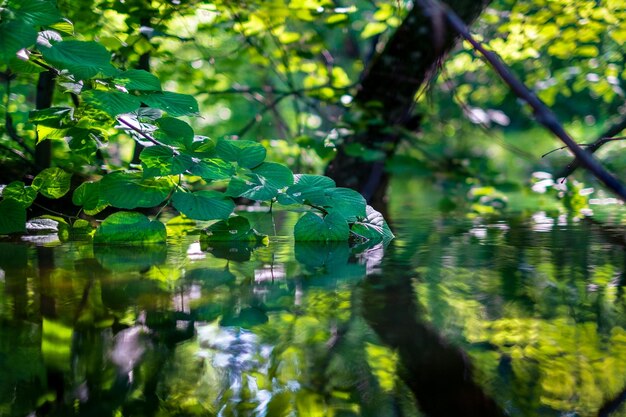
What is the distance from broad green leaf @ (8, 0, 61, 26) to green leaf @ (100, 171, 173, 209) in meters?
0.40

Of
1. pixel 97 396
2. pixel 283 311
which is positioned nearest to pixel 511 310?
pixel 283 311

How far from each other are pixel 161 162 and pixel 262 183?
10.2 inches

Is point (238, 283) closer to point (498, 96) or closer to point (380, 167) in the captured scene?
point (380, 167)

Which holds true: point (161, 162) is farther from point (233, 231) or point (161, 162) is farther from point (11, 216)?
point (11, 216)

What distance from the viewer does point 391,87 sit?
324 centimetres

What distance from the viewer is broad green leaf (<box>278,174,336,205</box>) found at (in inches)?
61.6

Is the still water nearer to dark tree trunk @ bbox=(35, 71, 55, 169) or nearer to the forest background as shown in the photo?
the forest background

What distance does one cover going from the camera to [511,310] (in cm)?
96

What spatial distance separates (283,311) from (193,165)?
0.62 m

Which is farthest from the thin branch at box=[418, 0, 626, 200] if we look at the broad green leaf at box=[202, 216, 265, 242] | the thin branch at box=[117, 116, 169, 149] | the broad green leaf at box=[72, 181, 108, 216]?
the broad green leaf at box=[72, 181, 108, 216]

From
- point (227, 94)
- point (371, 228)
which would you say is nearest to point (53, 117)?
point (371, 228)

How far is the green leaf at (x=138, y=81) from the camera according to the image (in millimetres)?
1408

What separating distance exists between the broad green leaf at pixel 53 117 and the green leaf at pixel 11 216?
256 millimetres

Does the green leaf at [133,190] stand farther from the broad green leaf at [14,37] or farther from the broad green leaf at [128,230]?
the broad green leaf at [14,37]
